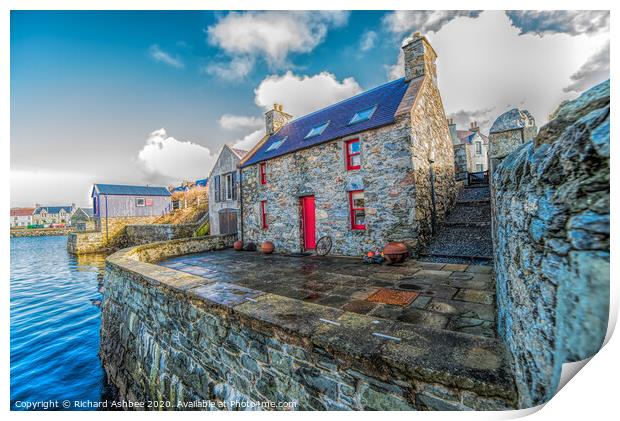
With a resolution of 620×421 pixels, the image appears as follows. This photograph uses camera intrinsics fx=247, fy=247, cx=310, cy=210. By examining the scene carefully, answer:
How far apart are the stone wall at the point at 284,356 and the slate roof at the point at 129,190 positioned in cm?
2775

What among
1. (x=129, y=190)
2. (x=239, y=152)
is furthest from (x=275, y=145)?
(x=129, y=190)

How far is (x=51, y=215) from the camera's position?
44000 mm

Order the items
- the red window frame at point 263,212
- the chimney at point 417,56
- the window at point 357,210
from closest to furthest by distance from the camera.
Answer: the window at point 357,210 < the chimney at point 417,56 < the red window frame at point 263,212

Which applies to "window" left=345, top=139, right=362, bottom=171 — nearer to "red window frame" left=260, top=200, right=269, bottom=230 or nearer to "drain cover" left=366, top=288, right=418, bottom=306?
"red window frame" left=260, top=200, right=269, bottom=230

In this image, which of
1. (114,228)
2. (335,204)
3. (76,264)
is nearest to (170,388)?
(335,204)

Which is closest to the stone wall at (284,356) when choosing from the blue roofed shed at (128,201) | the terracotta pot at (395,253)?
the terracotta pot at (395,253)

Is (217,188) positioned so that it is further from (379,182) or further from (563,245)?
(563,245)

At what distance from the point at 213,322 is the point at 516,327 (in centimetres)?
322

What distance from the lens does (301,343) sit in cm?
234

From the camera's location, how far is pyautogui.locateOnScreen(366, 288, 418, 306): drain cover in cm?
358

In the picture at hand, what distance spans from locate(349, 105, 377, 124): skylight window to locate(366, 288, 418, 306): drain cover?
19.7ft

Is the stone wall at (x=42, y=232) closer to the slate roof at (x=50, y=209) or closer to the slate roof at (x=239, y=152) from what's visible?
the slate roof at (x=50, y=209)

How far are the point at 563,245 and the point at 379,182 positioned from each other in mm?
6448

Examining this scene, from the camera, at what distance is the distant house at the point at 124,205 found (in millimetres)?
24125
